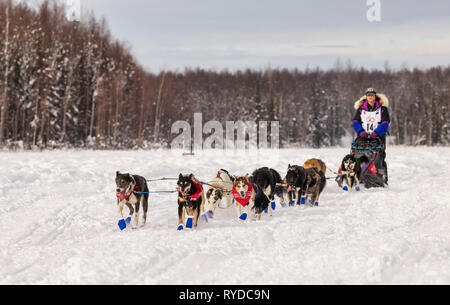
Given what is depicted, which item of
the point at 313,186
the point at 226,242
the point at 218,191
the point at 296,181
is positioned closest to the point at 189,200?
the point at 218,191

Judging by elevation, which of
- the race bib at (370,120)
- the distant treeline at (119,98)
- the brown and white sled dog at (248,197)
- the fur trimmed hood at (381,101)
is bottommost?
the brown and white sled dog at (248,197)

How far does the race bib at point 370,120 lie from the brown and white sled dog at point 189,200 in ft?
17.4

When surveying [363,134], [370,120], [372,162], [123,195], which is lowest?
[123,195]

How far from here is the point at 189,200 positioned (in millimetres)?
5461

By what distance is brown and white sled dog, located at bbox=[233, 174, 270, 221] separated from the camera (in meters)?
6.00

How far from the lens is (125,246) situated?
14.7 feet

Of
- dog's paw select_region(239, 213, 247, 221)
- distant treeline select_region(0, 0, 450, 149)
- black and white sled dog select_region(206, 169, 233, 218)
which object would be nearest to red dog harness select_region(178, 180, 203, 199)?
black and white sled dog select_region(206, 169, 233, 218)

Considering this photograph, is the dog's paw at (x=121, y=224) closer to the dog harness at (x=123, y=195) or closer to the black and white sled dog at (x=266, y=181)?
the dog harness at (x=123, y=195)

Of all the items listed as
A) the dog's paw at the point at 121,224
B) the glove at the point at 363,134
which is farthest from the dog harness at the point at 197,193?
the glove at the point at 363,134

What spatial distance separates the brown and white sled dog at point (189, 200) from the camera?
17.6 ft

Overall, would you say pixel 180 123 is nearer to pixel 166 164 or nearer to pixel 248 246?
pixel 166 164

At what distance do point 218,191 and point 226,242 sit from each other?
1702mm

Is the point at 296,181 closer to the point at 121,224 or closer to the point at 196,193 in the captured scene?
the point at 196,193

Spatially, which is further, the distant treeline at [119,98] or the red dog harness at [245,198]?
the distant treeline at [119,98]
